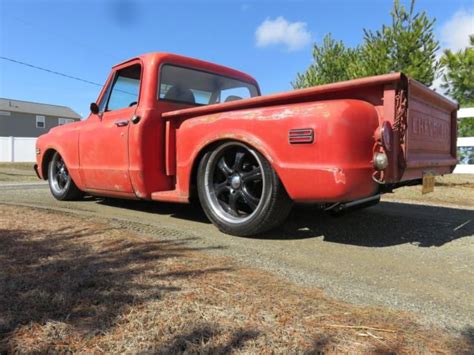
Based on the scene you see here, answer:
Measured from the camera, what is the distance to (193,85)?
17.6 feet

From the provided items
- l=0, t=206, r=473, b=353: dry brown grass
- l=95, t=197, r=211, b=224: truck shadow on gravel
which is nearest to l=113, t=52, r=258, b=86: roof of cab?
l=95, t=197, r=211, b=224: truck shadow on gravel

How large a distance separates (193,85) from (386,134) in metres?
2.86

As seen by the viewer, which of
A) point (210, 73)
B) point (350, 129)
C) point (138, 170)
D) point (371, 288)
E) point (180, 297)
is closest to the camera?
point (180, 297)

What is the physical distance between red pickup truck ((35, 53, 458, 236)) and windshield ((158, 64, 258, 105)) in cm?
1

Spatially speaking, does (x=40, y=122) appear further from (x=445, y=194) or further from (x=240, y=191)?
(x=240, y=191)

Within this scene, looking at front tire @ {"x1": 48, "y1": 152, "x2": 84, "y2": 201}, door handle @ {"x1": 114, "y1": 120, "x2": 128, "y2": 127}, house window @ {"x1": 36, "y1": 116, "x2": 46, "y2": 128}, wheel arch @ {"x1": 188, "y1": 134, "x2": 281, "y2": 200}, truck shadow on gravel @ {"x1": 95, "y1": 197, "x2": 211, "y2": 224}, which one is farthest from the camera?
house window @ {"x1": 36, "y1": 116, "x2": 46, "y2": 128}

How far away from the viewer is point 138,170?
472 cm

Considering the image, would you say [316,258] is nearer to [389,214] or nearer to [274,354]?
[274,354]

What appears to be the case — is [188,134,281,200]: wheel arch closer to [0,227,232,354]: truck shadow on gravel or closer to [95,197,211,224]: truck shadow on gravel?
[95,197,211,224]: truck shadow on gravel

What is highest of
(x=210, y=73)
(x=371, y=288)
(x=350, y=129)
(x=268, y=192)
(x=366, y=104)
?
(x=210, y=73)

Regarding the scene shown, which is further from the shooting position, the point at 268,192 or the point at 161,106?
the point at 161,106

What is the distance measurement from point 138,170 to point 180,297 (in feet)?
8.49

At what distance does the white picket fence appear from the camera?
28219 millimetres

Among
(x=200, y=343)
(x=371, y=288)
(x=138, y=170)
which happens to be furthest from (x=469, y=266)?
(x=138, y=170)
